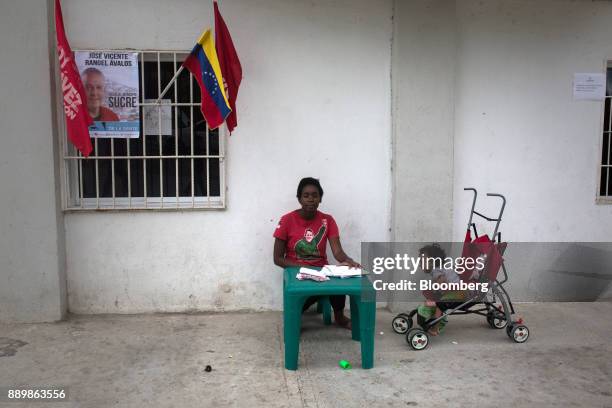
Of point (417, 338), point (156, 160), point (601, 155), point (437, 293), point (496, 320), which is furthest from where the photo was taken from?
point (601, 155)

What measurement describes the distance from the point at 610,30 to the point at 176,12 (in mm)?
4274

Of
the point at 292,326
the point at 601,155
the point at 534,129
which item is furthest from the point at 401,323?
Answer: the point at 601,155

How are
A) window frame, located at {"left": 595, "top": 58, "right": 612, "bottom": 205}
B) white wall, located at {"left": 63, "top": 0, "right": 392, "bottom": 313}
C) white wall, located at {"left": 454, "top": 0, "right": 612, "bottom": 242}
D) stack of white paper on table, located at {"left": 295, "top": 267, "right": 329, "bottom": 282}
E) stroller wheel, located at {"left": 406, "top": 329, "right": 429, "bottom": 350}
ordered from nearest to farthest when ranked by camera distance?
stack of white paper on table, located at {"left": 295, "top": 267, "right": 329, "bottom": 282}
stroller wheel, located at {"left": 406, "top": 329, "right": 429, "bottom": 350}
white wall, located at {"left": 63, "top": 0, "right": 392, "bottom": 313}
white wall, located at {"left": 454, "top": 0, "right": 612, "bottom": 242}
window frame, located at {"left": 595, "top": 58, "right": 612, "bottom": 205}

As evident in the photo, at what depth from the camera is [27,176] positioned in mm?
4457

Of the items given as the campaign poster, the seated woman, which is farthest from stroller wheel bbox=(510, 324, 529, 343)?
the campaign poster

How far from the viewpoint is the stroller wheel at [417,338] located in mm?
4035

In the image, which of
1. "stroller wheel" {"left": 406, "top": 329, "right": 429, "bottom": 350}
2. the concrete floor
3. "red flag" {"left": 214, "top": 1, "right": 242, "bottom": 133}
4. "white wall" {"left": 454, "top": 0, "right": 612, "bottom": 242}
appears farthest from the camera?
"white wall" {"left": 454, "top": 0, "right": 612, "bottom": 242}

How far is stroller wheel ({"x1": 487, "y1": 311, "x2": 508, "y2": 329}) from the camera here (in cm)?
450

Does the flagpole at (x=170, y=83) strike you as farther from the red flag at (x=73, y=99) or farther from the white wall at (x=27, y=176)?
the white wall at (x=27, y=176)

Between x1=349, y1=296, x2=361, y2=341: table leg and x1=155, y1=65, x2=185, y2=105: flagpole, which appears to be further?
x1=155, y1=65, x2=185, y2=105: flagpole

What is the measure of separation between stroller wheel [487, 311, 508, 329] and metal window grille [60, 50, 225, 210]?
8.64ft

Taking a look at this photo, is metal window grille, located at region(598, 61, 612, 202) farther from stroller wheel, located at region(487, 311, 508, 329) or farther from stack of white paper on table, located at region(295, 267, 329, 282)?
stack of white paper on table, located at region(295, 267, 329, 282)

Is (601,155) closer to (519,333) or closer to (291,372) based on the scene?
(519,333)

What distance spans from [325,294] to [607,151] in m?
3.71
